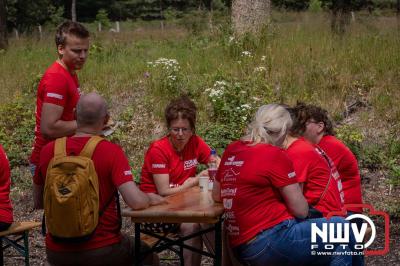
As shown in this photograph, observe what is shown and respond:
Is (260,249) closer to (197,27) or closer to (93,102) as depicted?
(93,102)

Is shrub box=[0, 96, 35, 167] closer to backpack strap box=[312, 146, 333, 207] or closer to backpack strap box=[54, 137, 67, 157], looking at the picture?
backpack strap box=[54, 137, 67, 157]

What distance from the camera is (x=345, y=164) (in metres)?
4.94

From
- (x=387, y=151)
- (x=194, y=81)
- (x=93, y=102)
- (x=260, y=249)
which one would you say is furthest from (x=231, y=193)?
(x=194, y=81)

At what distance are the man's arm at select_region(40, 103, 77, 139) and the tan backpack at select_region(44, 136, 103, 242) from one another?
24.6 inches

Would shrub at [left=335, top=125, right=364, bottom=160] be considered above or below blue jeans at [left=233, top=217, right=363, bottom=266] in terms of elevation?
below

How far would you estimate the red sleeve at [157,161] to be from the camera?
5090 millimetres

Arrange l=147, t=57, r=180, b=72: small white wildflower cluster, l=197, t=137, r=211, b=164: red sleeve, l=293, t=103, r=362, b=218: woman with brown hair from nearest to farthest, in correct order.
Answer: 1. l=293, t=103, r=362, b=218: woman with brown hair
2. l=197, t=137, r=211, b=164: red sleeve
3. l=147, t=57, r=180, b=72: small white wildflower cluster

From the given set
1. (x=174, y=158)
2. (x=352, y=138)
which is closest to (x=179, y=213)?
(x=174, y=158)

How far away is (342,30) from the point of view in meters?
10.9

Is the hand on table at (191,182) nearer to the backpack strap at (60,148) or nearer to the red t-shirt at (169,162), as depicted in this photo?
the red t-shirt at (169,162)

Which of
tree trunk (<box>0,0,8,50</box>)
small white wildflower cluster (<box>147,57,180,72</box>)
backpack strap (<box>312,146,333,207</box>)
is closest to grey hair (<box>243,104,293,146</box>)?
backpack strap (<box>312,146,333,207</box>)

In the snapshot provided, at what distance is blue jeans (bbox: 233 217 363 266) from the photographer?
155 inches

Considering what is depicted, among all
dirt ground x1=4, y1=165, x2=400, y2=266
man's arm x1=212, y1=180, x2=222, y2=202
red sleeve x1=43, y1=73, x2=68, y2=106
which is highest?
red sleeve x1=43, y1=73, x2=68, y2=106

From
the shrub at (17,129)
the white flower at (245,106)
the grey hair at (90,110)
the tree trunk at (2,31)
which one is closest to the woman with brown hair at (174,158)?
the grey hair at (90,110)
